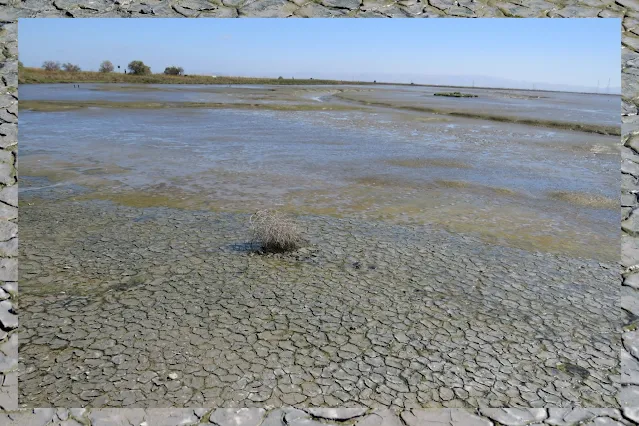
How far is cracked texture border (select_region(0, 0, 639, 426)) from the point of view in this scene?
14.6 feet

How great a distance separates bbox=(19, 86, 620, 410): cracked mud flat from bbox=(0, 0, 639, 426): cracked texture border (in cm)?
22

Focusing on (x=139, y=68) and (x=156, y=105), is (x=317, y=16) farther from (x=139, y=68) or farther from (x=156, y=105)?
(x=139, y=68)

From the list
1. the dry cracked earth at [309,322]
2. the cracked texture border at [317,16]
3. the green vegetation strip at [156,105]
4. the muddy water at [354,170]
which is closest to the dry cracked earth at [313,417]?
the cracked texture border at [317,16]

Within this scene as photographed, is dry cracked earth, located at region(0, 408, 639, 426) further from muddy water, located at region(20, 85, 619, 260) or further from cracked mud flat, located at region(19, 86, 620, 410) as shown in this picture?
muddy water, located at region(20, 85, 619, 260)

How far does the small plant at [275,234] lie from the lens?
795cm

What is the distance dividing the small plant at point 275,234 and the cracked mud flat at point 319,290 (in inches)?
9.8

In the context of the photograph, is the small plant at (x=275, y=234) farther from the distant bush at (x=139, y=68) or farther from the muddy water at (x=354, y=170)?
the distant bush at (x=139, y=68)

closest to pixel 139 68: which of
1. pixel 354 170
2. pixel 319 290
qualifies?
pixel 354 170

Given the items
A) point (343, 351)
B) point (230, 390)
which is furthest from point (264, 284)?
point (230, 390)

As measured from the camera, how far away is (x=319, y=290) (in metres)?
6.95

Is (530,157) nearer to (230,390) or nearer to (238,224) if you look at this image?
(238,224)

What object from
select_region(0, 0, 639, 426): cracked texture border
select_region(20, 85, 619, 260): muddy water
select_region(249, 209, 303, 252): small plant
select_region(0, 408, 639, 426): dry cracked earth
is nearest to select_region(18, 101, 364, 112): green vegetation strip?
select_region(20, 85, 619, 260): muddy water

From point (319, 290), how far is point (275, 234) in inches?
53.2

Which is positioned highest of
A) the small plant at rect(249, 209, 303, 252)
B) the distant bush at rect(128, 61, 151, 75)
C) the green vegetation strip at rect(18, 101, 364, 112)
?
the distant bush at rect(128, 61, 151, 75)
